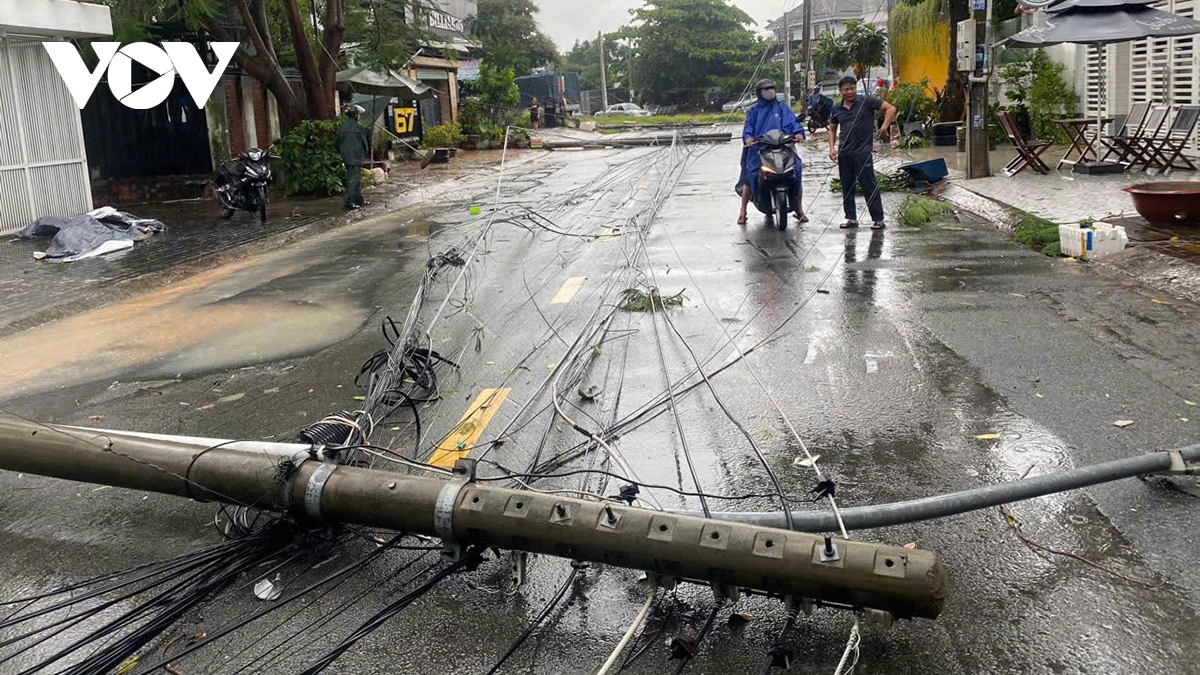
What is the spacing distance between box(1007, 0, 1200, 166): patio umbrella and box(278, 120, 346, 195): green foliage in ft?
44.1

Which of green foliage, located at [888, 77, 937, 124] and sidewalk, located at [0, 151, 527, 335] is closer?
sidewalk, located at [0, 151, 527, 335]

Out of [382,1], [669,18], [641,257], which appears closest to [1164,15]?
[641,257]

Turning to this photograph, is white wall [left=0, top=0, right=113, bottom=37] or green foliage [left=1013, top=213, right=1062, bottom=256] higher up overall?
white wall [left=0, top=0, right=113, bottom=37]

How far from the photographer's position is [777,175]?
1327 cm

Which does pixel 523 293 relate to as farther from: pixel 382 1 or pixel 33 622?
pixel 382 1

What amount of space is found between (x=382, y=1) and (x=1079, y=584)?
83.0 ft

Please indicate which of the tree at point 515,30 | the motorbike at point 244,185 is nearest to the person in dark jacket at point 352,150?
the motorbike at point 244,185

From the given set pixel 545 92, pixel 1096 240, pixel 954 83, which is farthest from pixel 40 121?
pixel 545 92

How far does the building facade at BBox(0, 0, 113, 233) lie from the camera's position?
1557cm

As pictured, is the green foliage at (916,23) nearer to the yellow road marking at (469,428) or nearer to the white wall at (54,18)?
the white wall at (54,18)

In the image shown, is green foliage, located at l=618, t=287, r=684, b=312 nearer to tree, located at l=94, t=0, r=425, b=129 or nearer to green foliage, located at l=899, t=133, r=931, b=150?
tree, located at l=94, t=0, r=425, b=129

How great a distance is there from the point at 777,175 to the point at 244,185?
9610 millimetres

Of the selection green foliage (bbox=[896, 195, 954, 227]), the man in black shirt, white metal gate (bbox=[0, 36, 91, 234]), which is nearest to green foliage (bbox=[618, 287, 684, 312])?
the man in black shirt

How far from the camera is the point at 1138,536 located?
4254 millimetres
